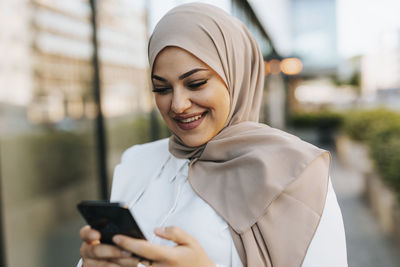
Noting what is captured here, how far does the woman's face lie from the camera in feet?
3.89

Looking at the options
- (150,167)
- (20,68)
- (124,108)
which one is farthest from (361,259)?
(20,68)

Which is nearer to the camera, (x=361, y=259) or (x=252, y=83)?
(x=252, y=83)

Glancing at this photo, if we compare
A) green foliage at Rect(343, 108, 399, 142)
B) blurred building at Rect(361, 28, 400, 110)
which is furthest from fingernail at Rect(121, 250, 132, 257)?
blurred building at Rect(361, 28, 400, 110)

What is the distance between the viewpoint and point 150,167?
1494mm

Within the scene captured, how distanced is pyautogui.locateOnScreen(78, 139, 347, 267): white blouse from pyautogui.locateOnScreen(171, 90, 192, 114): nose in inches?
10.2

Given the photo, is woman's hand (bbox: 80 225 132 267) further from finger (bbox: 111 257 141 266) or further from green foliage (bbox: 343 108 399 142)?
green foliage (bbox: 343 108 399 142)

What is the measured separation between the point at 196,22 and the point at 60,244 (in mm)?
2058

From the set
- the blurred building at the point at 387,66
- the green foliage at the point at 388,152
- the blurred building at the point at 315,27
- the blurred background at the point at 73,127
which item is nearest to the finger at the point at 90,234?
the blurred background at the point at 73,127

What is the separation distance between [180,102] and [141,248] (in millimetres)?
499

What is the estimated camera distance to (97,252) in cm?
95

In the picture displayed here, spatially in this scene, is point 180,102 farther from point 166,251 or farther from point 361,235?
point 361,235

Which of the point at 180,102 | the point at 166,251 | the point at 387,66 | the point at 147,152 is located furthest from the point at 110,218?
the point at 387,66

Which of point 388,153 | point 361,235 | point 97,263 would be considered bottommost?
point 361,235

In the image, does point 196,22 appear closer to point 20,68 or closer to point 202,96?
point 202,96
